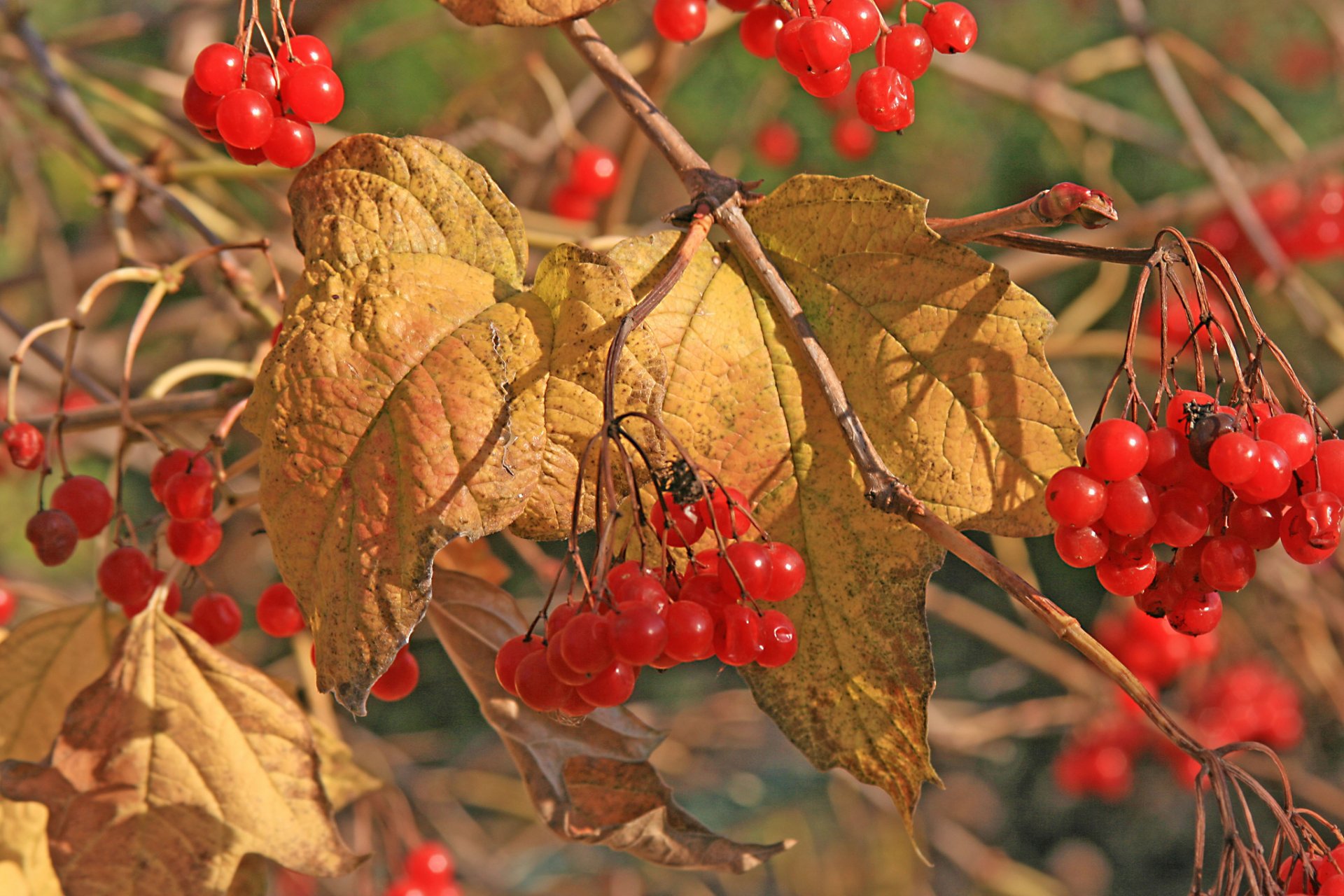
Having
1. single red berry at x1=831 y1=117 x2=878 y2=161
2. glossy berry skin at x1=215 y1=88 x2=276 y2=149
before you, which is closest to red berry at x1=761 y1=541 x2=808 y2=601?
glossy berry skin at x1=215 y1=88 x2=276 y2=149

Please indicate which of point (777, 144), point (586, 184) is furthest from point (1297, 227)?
point (586, 184)

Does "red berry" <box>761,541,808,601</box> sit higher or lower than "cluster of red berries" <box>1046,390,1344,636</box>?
lower

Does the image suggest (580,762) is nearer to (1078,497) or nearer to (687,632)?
(687,632)

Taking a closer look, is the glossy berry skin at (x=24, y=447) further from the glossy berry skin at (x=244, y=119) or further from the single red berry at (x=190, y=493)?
the glossy berry skin at (x=244, y=119)

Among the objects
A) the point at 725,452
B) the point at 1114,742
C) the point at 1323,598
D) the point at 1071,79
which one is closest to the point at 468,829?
the point at 1114,742

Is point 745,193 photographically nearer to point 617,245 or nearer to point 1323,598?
point 617,245

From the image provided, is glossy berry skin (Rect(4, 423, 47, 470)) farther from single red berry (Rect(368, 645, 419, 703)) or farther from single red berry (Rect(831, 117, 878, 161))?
single red berry (Rect(831, 117, 878, 161))
